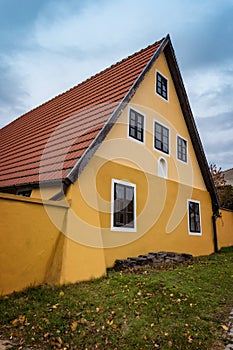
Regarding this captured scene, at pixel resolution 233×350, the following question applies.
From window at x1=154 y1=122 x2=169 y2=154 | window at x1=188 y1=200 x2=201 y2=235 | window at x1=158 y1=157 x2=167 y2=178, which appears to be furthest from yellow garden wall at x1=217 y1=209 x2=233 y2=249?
window at x1=154 y1=122 x2=169 y2=154

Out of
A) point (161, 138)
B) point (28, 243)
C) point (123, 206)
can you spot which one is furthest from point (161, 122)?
point (28, 243)

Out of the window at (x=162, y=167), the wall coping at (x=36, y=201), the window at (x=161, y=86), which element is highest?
the window at (x=161, y=86)

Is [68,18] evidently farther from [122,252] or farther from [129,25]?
[122,252]

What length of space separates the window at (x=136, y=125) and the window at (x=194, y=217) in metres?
4.08

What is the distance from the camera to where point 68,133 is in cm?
771

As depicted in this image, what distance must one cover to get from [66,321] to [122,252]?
3.75 metres

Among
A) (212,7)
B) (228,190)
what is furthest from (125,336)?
(228,190)

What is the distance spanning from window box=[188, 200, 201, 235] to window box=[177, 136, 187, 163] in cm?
196

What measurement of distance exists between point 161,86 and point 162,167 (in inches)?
139

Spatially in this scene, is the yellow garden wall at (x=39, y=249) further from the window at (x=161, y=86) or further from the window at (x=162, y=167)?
the window at (x=161, y=86)

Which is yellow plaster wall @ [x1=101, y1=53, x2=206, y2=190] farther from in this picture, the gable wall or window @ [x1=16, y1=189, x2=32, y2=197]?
window @ [x1=16, y1=189, x2=32, y2=197]

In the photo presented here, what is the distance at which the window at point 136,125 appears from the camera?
8.44 meters

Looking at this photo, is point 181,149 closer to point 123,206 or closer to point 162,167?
point 162,167

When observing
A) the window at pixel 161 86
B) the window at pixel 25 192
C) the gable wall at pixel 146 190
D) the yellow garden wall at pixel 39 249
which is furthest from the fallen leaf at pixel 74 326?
the window at pixel 161 86
